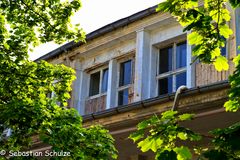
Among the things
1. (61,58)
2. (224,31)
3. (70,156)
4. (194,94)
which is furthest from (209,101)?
(61,58)

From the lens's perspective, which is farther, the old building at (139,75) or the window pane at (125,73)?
the window pane at (125,73)

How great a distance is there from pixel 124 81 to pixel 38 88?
5199mm

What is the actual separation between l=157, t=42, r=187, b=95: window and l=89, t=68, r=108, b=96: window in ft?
7.01

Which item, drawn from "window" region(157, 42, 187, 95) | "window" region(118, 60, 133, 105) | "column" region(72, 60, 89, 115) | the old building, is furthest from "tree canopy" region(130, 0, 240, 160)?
"column" region(72, 60, 89, 115)

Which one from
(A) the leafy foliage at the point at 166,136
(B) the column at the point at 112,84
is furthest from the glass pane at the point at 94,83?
(A) the leafy foliage at the point at 166,136

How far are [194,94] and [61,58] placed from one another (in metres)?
7.07

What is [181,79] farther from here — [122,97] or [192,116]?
[192,116]

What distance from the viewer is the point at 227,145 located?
3.19 m

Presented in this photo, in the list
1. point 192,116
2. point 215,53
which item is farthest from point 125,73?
point 192,116

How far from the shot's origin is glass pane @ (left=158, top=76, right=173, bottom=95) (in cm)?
1141

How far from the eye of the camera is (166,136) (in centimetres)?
345

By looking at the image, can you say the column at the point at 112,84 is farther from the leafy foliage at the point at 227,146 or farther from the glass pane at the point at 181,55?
the leafy foliage at the point at 227,146

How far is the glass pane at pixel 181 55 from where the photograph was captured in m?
11.2

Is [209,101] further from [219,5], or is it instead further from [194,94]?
[219,5]
